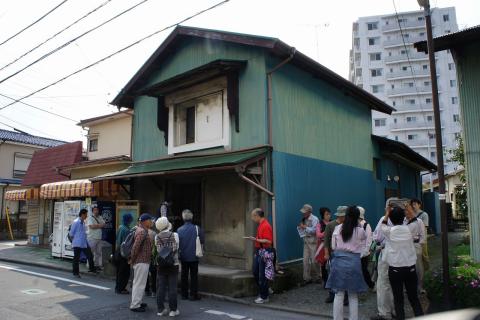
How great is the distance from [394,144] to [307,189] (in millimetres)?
6708

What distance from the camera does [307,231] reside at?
9.52 meters

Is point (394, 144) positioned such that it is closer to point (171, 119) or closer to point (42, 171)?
point (171, 119)

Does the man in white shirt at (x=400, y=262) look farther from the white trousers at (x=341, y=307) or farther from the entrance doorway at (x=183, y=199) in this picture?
the entrance doorway at (x=183, y=199)

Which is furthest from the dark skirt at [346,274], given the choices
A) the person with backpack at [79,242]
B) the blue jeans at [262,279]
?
the person with backpack at [79,242]

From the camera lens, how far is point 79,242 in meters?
11.5

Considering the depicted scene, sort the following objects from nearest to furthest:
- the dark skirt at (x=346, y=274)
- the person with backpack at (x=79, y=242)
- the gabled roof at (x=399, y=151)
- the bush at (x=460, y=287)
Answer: the dark skirt at (x=346, y=274)
the bush at (x=460, y=287)
the person with backpack at (x=79, y=242)
the gabled roof at (x=399, y=151)

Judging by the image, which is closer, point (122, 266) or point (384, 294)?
point (384, 294)

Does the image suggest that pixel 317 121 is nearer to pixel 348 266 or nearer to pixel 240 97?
pixel 240 97

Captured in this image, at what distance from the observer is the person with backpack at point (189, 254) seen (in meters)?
8.31

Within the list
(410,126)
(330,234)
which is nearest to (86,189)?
(330,234)

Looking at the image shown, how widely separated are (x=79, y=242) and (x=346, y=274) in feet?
27.9

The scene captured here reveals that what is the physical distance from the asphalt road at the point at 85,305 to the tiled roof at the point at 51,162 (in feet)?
32.1

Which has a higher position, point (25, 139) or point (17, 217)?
point (25, 139)

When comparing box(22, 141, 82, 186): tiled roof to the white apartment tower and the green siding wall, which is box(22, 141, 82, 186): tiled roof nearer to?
the green siding wall
